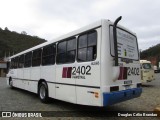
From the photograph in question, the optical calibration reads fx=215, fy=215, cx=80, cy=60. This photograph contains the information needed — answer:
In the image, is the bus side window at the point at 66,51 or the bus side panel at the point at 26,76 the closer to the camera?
the bus side window at the point at 66,51

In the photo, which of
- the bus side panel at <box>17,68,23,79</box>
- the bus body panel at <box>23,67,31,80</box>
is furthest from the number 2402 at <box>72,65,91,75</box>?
the bus side panel at <box>17,68,23,79</box>

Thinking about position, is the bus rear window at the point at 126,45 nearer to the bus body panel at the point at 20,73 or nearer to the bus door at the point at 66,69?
the bus door at the point at 66,69

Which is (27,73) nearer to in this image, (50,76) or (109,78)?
(50,76)

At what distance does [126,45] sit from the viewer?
7.55 meters

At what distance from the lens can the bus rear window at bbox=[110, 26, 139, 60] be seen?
7086 millimetres

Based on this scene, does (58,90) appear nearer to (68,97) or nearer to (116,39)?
(68,97)

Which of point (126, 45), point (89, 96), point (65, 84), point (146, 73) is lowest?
point (89, 96)

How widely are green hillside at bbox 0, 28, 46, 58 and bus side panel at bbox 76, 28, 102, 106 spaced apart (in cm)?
8215

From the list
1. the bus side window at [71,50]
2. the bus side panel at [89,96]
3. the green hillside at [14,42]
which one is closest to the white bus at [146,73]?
the bus side window at [71,50]

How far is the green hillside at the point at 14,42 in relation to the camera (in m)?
86.5

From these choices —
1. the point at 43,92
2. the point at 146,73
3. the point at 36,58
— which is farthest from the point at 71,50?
the point at 146,73

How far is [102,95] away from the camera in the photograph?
20.3ft

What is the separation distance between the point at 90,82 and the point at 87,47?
1150 mm

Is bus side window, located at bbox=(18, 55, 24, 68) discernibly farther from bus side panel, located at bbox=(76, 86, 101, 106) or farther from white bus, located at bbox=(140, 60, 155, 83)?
white bus, located at bbox=(140, 60, 155, 83)
